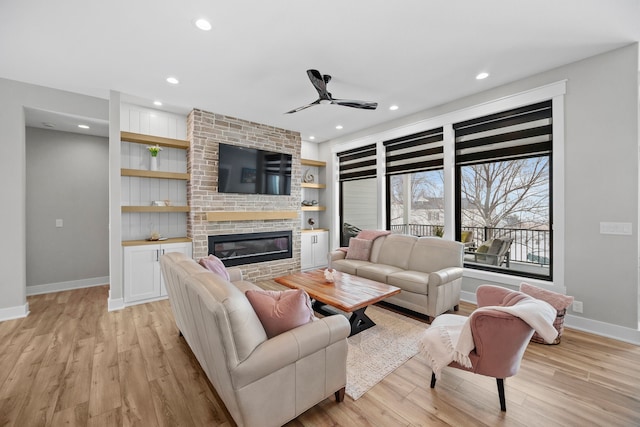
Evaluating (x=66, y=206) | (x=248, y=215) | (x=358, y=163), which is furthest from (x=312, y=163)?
(x=66, y=206)

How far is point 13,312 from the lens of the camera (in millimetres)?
3314

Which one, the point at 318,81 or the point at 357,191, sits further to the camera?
the point at 357,191

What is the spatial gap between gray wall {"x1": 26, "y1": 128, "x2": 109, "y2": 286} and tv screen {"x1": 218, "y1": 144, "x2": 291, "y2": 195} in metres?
2.17

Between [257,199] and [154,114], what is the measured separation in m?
2.14

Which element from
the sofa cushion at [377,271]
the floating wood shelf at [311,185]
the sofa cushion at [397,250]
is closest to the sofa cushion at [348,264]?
the sofa cushion at [377,271]

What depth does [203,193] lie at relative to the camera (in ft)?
14.7

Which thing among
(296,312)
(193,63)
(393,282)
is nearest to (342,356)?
(296,312)

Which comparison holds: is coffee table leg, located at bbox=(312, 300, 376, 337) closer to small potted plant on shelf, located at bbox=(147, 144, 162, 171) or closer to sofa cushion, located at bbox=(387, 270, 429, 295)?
sofa cushion, located at bbox=(387, 270, 429, 295)

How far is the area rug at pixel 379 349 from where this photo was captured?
2148mm

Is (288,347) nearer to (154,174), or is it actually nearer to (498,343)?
(498,343)

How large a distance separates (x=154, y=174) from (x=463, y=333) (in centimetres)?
442

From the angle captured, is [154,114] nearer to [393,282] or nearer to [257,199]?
[257,199]

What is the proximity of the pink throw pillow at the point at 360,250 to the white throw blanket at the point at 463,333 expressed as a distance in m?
2.35

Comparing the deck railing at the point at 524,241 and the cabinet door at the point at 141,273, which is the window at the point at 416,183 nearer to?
the deck railing at the point at 524,241
